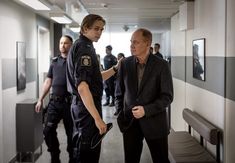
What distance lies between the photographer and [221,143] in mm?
3746

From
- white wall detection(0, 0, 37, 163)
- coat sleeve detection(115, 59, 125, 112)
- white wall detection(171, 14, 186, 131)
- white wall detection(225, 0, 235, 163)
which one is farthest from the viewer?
white wall detection(171, 14, 186, 131)

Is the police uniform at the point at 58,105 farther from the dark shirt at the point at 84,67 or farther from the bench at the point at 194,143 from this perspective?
the dark shirt at the point at 84,67

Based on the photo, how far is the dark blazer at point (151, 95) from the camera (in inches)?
113

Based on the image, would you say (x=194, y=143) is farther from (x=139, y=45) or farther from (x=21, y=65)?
(x=21, y=65)

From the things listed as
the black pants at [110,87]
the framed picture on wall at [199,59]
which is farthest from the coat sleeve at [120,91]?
the black pants at [110,87]

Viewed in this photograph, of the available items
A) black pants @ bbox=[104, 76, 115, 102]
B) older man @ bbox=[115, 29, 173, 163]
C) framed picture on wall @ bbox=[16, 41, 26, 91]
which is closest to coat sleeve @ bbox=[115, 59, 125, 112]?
older man @ bbox=[115, 29, 173, 163]

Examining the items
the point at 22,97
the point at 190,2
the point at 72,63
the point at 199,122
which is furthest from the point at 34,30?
the point at 72,63

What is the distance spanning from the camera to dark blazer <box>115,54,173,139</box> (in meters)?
2.86

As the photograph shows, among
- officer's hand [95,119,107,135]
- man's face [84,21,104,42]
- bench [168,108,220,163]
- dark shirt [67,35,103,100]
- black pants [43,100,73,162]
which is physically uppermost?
man's face [84,21,104,42]

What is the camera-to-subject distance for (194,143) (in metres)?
4.59

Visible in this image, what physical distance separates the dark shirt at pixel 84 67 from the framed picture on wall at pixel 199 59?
84.1 inches

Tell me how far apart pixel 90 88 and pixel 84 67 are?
0.17 metres

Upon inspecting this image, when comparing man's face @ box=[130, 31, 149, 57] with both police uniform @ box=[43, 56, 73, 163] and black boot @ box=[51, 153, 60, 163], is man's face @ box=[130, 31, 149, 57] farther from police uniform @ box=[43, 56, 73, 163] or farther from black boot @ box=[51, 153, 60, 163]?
black boot @ box=[51, 153, 60, 163]

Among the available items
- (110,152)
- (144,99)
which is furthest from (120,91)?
(110,152)
